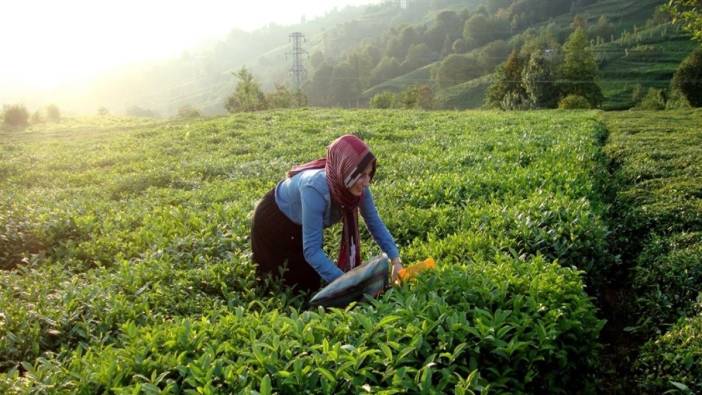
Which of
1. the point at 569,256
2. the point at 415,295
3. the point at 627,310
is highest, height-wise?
the point at 415,295

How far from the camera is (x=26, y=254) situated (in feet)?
19.5

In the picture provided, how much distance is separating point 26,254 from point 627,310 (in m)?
6.49

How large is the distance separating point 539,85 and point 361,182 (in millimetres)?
38248

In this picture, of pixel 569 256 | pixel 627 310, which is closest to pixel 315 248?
pixel 569 256

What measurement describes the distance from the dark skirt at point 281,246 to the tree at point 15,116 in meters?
34.6

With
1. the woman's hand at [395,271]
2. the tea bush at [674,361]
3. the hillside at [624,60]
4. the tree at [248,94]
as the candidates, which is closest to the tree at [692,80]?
the hillside at [624,60]

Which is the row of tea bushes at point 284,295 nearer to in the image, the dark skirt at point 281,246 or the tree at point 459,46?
the dark skirt at point 281,246

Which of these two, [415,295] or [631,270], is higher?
[415,295]

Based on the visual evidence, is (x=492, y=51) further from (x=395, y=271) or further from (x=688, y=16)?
(x=395, y=271)

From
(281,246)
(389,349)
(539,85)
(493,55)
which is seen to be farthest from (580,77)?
(493,55)

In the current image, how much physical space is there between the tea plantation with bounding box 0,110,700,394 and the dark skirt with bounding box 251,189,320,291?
0.17m

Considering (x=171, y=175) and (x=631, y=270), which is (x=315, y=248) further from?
(x=171, y=175)

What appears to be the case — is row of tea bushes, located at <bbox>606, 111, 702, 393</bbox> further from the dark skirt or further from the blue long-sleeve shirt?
the dark skirt

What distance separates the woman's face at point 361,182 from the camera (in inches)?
157
